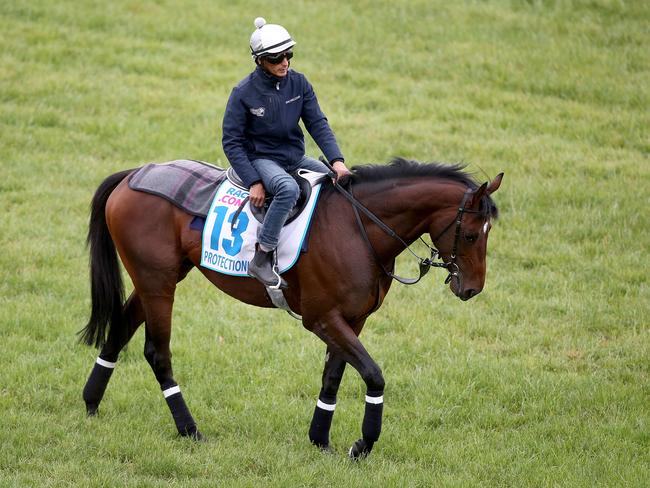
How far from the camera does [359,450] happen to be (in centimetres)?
730

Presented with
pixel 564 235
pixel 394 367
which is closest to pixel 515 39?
pixel 564 235

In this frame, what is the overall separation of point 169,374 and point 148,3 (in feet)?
43.6

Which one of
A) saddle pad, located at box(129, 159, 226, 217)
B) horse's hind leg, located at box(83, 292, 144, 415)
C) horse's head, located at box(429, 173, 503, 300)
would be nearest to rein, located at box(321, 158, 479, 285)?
horse's head, located at box(429, 173, 503, 300)

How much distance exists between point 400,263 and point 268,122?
5.08 meters

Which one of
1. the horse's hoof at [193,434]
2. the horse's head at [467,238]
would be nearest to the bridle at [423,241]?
the horse's head at [467,238]

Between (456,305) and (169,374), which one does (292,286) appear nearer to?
(169,374)

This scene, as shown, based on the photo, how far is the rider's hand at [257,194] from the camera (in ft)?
23.2

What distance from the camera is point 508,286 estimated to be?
1120 centimetres

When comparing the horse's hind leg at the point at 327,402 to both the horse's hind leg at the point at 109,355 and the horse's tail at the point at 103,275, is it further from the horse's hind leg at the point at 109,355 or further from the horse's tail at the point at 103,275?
the horse's tail at the point at 103,275

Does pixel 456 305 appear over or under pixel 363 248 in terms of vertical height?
under

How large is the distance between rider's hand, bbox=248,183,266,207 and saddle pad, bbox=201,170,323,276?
0.19m

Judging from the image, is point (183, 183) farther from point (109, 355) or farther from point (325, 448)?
point (325, 448)

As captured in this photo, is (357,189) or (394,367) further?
(394,367)

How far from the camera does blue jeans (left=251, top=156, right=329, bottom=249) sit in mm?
6926
